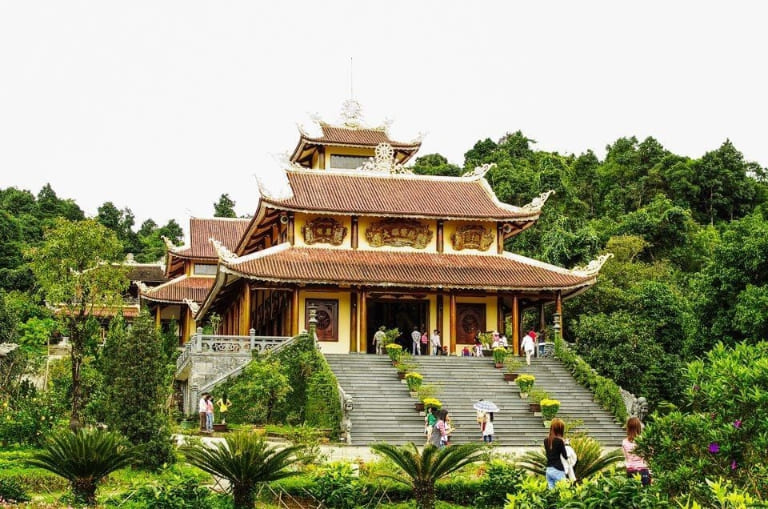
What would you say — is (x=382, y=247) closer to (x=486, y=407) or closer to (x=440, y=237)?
(x=440, y=237)

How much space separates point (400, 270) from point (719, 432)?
23.1 meters

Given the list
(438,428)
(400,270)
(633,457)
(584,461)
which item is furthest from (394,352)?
(633,457)

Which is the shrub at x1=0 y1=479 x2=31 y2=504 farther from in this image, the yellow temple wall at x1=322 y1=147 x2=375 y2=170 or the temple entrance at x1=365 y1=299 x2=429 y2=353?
the yellow temple wall at x1=322 y1=147 x2=375 y2=170

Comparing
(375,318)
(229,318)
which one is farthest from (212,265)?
(375,318)

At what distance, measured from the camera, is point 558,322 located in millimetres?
31875

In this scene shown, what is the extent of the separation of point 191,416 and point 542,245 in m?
23.1

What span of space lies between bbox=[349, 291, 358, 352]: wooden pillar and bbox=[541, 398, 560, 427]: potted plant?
9328 mm

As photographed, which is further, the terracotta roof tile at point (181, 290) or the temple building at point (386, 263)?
the terracotta roof tile at point (181, 290)

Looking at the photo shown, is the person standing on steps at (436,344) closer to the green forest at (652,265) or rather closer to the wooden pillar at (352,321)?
the wooden pillar at (352,321)

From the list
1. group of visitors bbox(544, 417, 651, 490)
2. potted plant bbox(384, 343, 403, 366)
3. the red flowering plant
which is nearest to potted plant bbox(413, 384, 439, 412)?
potted plant bbox(384, 343, 403, 366)

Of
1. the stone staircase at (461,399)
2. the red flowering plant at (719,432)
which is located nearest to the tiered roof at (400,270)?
the stone staircase at (461,399)

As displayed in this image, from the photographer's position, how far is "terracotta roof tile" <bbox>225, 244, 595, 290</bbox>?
32.0 meters

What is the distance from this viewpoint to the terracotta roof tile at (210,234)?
48406mm

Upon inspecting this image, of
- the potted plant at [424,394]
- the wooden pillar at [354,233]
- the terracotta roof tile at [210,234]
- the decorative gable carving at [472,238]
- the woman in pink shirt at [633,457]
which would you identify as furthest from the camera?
the terracotta roof tile at [210,234]
